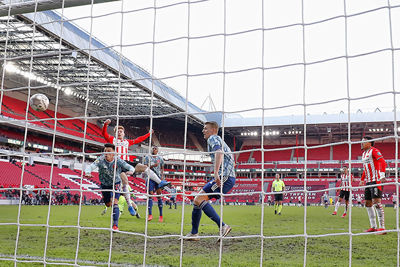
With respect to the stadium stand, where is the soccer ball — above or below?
below

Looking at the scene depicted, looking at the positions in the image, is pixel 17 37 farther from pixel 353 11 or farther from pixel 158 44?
pixel 353 11

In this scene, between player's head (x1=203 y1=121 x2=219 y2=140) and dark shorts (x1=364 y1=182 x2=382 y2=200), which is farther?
dark shorts (x1=364 y1=182 x2=382 y2=200)

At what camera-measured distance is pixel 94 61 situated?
69.4 feet

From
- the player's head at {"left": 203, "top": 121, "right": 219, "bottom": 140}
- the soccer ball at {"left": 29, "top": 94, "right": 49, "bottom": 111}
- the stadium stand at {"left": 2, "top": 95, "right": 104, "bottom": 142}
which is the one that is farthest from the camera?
the stadium stand at {"left": 2, "top": 95, "right": 104, "bottom": 142}

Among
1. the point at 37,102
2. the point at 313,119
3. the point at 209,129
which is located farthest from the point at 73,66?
the point at 313,119

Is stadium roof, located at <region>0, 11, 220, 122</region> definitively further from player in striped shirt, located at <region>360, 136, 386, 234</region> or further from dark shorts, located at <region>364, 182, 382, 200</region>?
dark shorts, located at <region>364, 182, 382, 200</region>

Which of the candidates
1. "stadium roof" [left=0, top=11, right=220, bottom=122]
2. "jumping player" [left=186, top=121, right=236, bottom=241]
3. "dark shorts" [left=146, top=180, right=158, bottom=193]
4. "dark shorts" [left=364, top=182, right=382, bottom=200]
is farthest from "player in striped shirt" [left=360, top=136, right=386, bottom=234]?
"stadium roof" [left=0, top=11, right=220, bottom=122]

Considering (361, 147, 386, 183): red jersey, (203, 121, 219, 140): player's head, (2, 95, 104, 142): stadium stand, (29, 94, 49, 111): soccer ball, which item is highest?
(2, 95, 104, 142): stadium stand

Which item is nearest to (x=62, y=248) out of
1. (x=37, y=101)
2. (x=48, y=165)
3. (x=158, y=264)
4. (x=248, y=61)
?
(x=158, y=264)

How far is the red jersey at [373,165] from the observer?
6.20 meters

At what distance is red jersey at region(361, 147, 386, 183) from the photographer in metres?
6.20

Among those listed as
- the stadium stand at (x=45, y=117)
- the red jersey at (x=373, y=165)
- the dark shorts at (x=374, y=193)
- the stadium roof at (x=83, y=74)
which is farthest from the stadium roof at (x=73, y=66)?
the dark shorts at (x=374, y=193)

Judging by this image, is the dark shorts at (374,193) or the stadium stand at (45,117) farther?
the stadium stand at (45,117)

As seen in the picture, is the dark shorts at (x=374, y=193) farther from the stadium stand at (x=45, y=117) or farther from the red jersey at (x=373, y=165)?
the stadium stand at (x=45, y=117)
